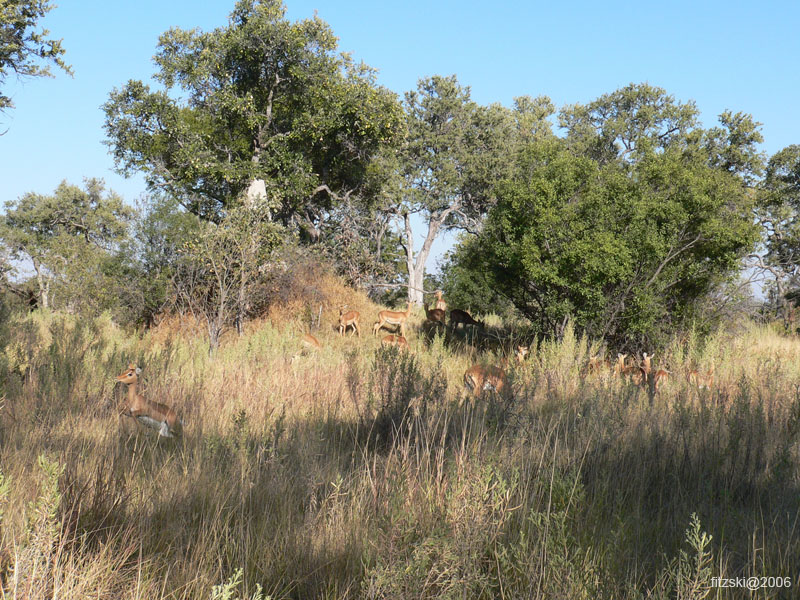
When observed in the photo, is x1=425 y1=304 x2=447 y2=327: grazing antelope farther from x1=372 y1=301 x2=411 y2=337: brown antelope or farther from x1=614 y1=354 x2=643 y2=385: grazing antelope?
x1=614 y1=354 x2=643 y2=385: grazing antelope

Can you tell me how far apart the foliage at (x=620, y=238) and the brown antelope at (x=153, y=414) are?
725cm

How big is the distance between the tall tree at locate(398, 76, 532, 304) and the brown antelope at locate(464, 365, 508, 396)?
2244cm

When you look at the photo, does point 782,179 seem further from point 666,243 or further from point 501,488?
point 501,488

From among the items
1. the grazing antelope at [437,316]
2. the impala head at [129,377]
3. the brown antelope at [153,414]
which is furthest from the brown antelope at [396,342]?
the brown antelope at [153,414]

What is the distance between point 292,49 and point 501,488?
17200 mm

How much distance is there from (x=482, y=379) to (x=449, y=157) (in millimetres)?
25151

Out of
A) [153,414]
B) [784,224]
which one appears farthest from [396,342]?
[784,224]

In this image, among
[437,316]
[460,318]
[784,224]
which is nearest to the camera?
[437,316]

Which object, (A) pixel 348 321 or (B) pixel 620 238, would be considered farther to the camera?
(A) pixel 348 321

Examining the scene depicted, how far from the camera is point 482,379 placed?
24.0 feet

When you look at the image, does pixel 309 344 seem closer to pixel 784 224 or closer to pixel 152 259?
pixel 152 259

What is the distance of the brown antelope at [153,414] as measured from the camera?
5246 mm

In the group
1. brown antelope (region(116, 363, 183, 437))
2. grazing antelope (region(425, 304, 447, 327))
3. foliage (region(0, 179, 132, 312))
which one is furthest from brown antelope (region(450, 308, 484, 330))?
foliage (region(0, 179, 132, 312))

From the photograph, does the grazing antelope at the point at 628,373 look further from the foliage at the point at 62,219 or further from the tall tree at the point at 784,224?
the foliage at the point at 62,219
